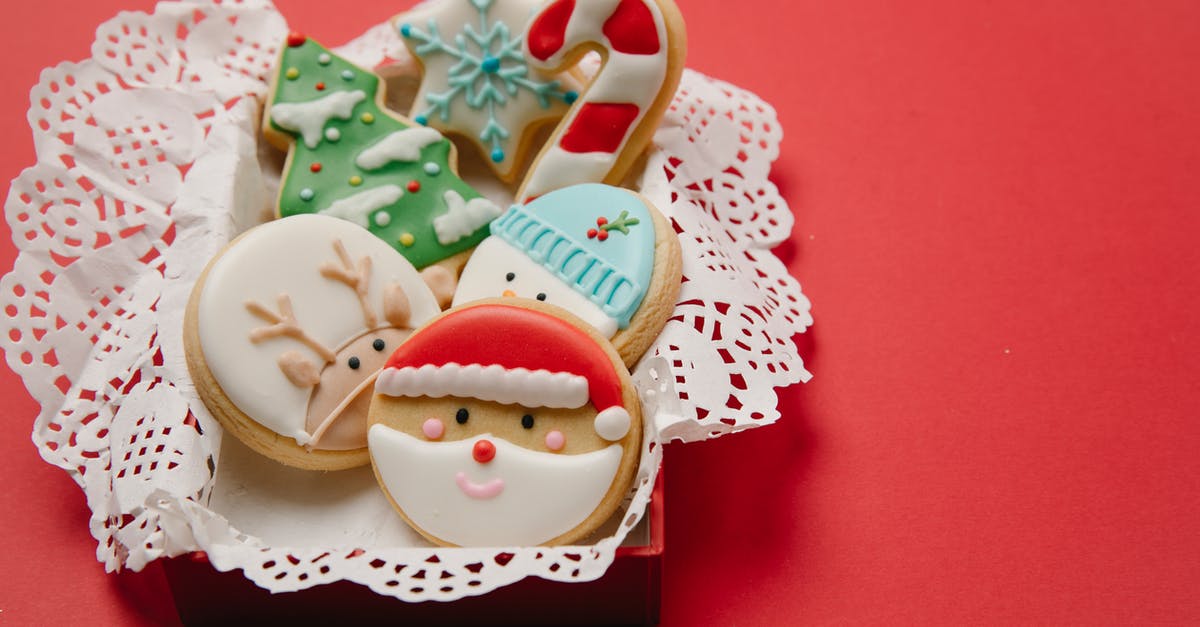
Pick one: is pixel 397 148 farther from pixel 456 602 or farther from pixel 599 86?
pixel 456 602

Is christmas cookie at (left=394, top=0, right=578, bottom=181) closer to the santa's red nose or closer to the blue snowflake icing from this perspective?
the blue snowflake icing

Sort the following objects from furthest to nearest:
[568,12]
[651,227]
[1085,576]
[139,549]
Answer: [568,12], [651,227], [1085,576], [139,549]

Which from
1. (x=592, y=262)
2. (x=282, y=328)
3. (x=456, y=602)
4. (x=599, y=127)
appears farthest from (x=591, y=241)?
(x=456, y=602)

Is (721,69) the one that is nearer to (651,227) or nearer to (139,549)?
(651,227)

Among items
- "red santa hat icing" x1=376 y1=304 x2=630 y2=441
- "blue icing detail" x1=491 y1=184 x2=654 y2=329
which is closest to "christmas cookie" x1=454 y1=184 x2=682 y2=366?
"blue icing detail" x1=491 y1=184 x2=654 y2=329

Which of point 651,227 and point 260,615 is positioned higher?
point 651,227

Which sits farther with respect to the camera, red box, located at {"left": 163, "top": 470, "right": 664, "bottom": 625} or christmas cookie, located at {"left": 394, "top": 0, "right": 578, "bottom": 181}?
christmas cookie, located at {"left": 394, "top": 0, "right": 578, "bottom": 181}

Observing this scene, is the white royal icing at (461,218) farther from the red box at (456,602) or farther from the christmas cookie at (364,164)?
the red box at (456,602)

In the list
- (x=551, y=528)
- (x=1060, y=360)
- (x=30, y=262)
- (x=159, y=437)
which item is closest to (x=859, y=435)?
(x=1060, y=360)
